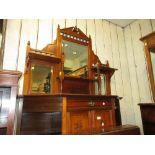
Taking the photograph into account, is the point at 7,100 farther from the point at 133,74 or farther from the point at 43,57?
the point at 133,74

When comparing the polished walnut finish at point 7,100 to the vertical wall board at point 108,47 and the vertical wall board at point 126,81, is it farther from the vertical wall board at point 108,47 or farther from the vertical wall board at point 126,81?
the vertical wall board at point 126,81

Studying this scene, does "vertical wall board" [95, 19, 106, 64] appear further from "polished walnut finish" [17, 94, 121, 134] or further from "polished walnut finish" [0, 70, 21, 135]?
"polished walnut finish" [0, 70, 21, 135]

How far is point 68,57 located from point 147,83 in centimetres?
176

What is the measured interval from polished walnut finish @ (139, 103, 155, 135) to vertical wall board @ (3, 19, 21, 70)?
6.41 ft

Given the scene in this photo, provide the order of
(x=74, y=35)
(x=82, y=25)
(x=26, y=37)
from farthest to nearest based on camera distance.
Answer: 1. (x=82, y=25)
2. (x=74, y=35)
3. (x=26, y=37)

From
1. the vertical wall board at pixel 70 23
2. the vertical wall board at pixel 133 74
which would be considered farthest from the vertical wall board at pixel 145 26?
the vertical wall board at pixel 70 23

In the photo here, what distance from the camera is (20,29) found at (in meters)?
2.30

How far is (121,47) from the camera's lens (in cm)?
356

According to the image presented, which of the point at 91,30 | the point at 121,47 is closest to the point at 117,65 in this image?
the point at 121,47

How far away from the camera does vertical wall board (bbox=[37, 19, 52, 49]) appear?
242 cm

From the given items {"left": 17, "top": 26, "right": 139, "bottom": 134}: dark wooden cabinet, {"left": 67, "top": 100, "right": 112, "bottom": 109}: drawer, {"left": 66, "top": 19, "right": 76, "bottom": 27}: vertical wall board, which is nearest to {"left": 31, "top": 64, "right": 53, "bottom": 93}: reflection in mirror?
{"left": 17, "top": 26, "right": 139, "bottom": 134}: dark wooden cabinet

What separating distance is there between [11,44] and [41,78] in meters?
0.70
